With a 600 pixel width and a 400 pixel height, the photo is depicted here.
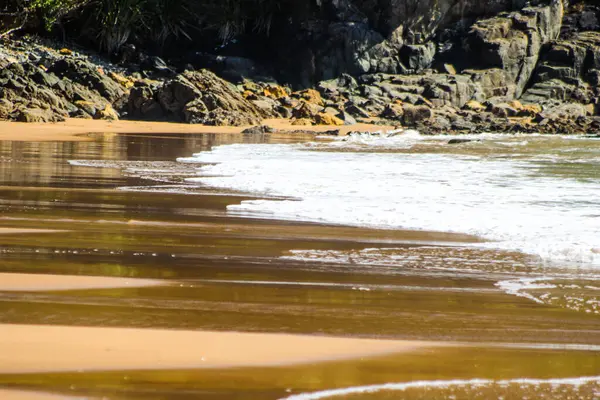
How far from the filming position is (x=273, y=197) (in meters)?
6.82

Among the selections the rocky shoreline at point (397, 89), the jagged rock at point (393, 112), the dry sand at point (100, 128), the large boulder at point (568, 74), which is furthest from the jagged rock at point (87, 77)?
the large boulder at point (568, 74)

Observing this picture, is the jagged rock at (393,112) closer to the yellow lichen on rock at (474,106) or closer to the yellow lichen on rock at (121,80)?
the yellow lichen on rock at (474,106)

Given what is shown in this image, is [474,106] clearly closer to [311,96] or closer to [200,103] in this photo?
[311,96]

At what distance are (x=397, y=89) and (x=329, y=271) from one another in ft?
110

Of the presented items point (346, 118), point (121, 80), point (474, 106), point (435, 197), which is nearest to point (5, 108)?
point (121, 80)

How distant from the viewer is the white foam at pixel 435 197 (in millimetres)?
4922

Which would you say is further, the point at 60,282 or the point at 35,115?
the point at 35,115

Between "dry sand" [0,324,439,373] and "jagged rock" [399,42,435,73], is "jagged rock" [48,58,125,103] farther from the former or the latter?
"dry sand" [0,324,439,373]

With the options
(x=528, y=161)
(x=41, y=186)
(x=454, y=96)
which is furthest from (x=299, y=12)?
(x=41, y=186)

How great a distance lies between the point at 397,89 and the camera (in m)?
36.6

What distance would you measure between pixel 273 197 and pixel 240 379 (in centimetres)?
473

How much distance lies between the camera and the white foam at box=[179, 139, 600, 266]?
16.1 feet

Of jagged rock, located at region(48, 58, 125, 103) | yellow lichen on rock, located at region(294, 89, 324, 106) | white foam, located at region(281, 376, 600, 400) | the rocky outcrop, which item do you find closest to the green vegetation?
jagged rock, located at region(48, 58, 125, 103)

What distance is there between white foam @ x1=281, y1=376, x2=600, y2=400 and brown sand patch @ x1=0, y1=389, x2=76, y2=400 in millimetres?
569
